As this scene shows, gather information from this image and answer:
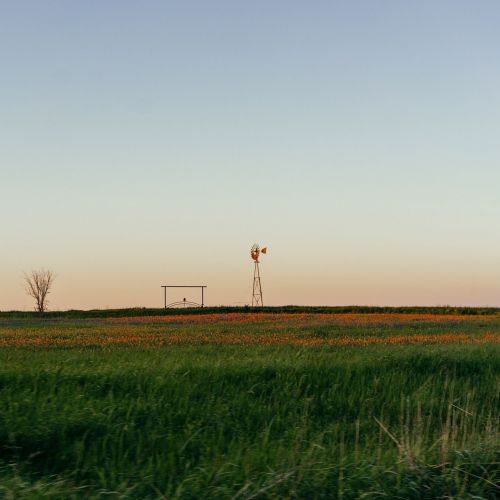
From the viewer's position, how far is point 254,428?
11555 mm

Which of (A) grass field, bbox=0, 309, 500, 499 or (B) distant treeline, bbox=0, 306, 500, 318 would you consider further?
(B) distant treeline, bbox=0, 306, 500, 318

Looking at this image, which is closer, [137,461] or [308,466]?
[308,466]

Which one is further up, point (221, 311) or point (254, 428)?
point (221, 311)

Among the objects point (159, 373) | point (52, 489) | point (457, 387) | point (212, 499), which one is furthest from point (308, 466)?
point (457, 387)

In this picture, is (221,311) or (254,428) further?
(221,311)

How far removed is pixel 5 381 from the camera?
44.2 ft

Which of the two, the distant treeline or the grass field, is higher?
the distant treeline

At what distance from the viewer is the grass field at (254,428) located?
7.52m

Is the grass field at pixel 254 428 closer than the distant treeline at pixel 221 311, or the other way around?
the grass field at pixel 254 428

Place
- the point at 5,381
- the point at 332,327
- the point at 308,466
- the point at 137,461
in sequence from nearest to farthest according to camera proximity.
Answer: the point at 308,466
the point at 137,461
the point at 5,381
the point at 332,327

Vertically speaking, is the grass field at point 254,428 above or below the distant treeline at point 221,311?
below

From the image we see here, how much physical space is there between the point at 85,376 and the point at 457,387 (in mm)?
8186

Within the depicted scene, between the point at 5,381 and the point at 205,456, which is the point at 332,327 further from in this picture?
the point at 205,456

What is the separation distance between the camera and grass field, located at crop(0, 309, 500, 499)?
7.52 metres
